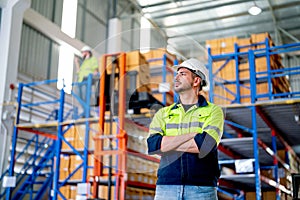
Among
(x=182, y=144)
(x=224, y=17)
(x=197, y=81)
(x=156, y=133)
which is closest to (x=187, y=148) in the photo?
(x=182, y=144)

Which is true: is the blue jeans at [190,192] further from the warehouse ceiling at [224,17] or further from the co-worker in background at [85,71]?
the warehouse ceiling at [224,17]

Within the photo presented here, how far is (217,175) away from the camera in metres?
2.96

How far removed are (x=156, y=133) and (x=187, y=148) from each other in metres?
A: 0.30

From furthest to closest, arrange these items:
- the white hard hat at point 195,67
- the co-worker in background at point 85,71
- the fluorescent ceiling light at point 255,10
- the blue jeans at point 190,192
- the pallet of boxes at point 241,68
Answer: the fluorescent ceiling light at point 255,10 < the pallet of boxes at point 241,68 < the co-worker in background at point 85,71 < the white hard hat at point 195,67 < the blue jeans at point 190,192

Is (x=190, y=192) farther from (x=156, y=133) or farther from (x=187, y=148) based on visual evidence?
(x=156, y=133)

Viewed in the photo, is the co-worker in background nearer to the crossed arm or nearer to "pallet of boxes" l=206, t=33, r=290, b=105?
the crossed arm

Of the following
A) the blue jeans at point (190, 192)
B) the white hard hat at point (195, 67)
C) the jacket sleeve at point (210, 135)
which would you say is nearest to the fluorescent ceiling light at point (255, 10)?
the white hard hat at point (195, 67)

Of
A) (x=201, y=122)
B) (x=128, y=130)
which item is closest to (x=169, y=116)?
(x=201, y=122)

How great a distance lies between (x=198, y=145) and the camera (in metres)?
2.75

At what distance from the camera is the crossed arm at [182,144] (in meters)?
2.74

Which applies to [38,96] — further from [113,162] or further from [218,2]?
[113,162]

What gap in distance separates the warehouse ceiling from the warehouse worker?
1205 cm

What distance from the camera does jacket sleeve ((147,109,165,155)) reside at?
2.89 m

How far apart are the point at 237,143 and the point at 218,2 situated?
7746mm
